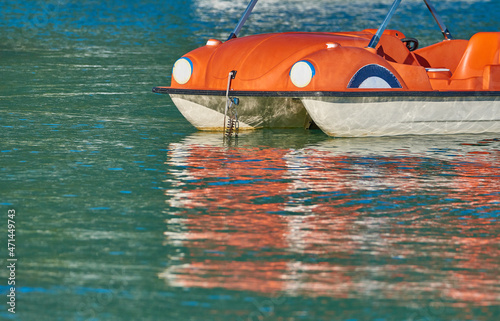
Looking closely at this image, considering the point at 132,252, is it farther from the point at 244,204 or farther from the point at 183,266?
the point at 244,204

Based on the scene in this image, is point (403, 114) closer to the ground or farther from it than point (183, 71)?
closer to the ground

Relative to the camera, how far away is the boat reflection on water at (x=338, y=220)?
5.72m

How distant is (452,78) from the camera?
11.8 m

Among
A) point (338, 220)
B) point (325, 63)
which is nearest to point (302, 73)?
point (325, 63)

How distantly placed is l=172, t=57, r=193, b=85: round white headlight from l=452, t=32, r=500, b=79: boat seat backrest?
9.44ft

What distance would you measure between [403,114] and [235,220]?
14.0 feet

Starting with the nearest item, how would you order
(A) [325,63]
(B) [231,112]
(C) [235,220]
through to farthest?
(C) [235,220], (A) [325,63], (B) [231,112]

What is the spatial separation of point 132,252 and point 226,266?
63cm

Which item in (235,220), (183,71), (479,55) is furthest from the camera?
(479,55)

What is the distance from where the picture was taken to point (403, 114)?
11.0 metres

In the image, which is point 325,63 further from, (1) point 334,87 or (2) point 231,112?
(2) point 231,112

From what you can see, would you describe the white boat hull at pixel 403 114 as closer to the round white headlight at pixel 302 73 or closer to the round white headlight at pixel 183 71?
the round white headlight at pixel 302 73

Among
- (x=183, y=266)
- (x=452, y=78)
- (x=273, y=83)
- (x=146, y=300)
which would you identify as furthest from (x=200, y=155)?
(x=146, y=300)

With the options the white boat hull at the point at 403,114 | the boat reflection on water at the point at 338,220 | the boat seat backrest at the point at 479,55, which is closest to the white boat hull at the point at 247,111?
the boat reflection on water at the point at 338,220
